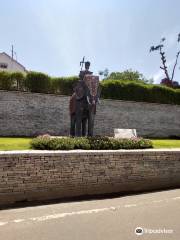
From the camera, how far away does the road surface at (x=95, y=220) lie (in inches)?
269

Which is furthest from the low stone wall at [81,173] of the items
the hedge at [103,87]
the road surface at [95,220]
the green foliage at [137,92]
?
the green foliage at [137,92]

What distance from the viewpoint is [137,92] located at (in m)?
27.4

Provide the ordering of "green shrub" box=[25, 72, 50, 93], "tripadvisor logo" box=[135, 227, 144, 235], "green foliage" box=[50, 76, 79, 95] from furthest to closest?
"green foliage" box=[50, 76, 79, 95], "green shrub" box=[25, 72, 50, 93], "tripadvisor logo" box=[135, 227, 144, 235]

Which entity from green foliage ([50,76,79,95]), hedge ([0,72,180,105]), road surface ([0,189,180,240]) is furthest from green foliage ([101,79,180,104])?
road surface ([0,189,180,240])

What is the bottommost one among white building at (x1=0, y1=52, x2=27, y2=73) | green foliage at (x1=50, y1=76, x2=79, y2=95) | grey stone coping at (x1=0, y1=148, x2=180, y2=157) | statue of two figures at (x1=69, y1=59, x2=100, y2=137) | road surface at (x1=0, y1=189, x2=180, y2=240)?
road surface at (x1=0, y1=189, x2=180, y2=240)

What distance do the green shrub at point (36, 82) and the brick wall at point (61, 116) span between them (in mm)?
955

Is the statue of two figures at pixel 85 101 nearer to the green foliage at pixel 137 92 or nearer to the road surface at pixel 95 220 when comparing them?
the road surface at pixel 95 220

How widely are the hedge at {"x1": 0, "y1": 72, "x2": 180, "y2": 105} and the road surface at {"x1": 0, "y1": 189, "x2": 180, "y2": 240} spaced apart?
1435cm

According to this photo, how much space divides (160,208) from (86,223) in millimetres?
2347

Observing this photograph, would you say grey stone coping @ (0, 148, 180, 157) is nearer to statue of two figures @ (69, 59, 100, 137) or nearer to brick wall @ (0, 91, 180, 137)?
statue of two figures @ (69, 59, 100, 137)

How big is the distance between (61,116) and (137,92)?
21.7 ft

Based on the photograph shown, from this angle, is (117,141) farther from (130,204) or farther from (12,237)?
(12,237)

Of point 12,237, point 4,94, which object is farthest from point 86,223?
point 4,94

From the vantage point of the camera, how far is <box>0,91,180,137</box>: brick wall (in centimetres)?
2186
